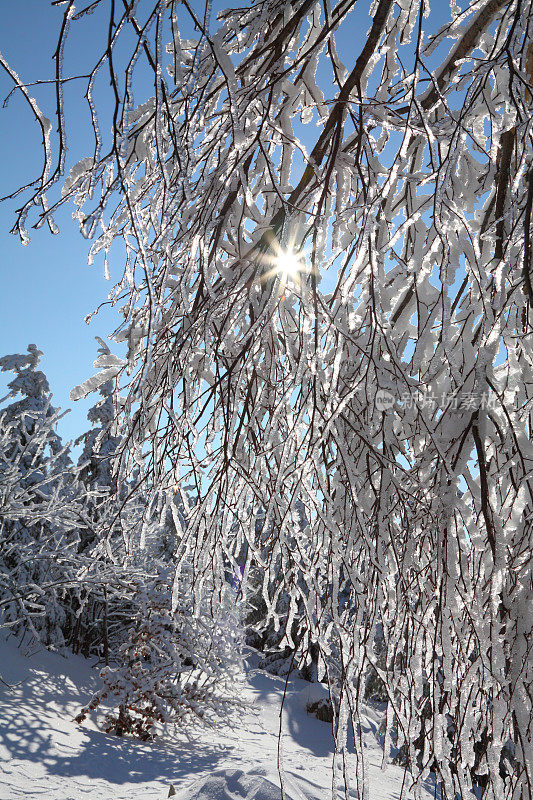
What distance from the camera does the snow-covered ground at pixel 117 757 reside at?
15.4 ft

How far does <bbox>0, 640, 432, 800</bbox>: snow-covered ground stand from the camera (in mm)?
4688

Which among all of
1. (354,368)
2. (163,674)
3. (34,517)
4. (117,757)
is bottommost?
(117,757)

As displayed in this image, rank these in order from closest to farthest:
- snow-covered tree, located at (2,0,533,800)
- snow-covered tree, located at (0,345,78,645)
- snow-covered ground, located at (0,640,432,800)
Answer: snow-covered tree, located at (2,0,533,800), snow-covered ground, located at (0,640,432,800), snow-covered tree, located at (0,345,78,645)

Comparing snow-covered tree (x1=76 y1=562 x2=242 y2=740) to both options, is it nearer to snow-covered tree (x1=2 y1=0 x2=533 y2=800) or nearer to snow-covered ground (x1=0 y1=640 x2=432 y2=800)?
snow-covered ground (x1=0 y1=640 x2=432 y2=800)

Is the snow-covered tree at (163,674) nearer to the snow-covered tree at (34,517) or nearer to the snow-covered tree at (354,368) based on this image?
the snow-covered tree at (34,517)

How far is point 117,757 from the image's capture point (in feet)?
20.3

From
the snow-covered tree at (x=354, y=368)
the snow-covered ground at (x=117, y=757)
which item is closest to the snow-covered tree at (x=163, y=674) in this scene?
the snow-covered ground at (x=117, y=757)

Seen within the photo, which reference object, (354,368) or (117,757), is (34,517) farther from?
(354,368)

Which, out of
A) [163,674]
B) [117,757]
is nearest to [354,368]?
[117,757]

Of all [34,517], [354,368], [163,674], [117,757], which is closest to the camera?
[354,368]

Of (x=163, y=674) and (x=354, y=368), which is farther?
(x=163, y=674)

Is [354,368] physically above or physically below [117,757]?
above

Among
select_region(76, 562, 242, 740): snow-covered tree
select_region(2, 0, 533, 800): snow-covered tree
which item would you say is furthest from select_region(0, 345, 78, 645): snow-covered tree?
select_region(2, 0, 533, 800): snow-covered tree

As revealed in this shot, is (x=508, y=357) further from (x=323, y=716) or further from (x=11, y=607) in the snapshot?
(x=323, y=716)
